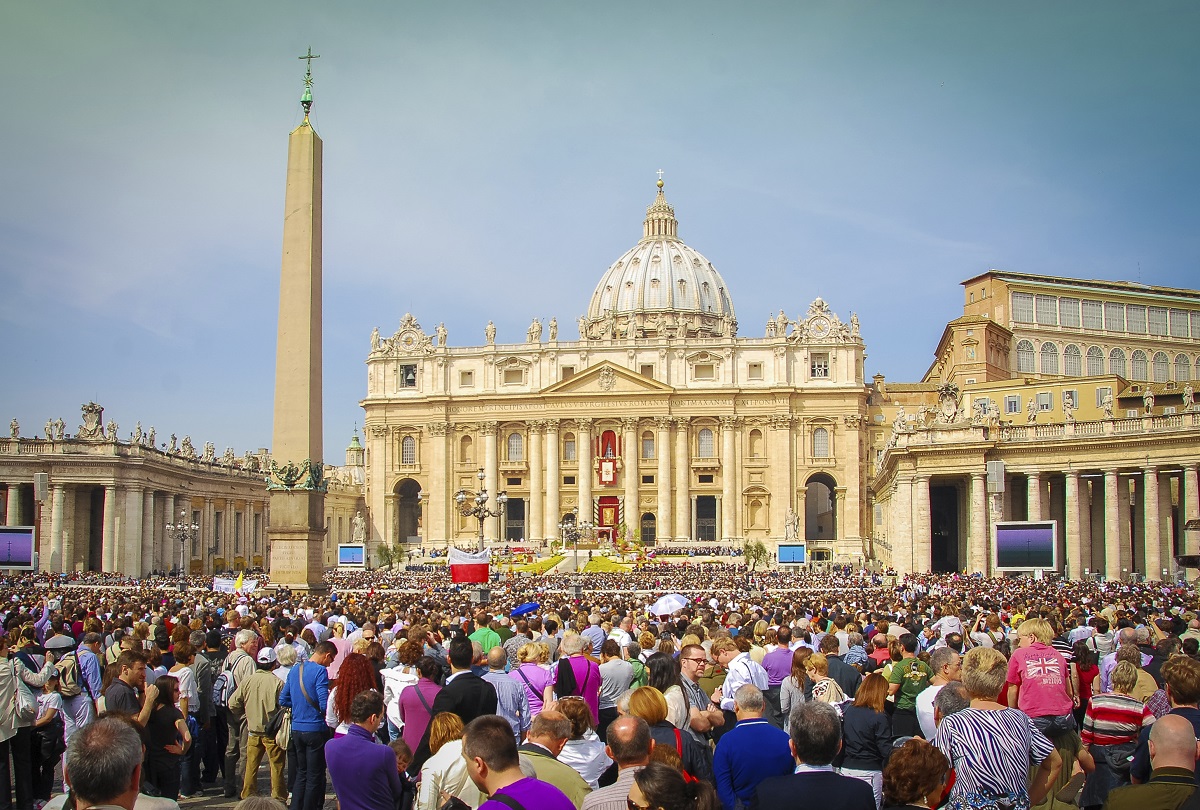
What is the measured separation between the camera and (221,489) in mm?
66062

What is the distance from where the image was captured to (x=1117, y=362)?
7256 cm

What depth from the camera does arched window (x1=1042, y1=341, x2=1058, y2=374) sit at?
72000 mm

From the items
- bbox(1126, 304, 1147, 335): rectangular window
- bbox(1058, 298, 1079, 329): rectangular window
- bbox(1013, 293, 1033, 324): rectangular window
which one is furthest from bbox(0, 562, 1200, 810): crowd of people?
bbox(1126, 304, 1147, 335): rectangular window

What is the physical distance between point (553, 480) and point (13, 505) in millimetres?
41090

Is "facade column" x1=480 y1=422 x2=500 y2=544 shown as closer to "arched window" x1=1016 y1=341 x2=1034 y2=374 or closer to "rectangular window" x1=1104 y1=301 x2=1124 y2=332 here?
"arched window" x1=1016 y1=341 x2=1034 y2=374

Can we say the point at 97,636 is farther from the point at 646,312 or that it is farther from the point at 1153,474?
the point at 646,312

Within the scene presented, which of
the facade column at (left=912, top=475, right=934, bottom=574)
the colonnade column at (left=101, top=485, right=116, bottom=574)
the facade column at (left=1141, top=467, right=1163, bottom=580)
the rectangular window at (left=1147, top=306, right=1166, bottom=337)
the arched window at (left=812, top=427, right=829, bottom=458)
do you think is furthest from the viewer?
the arched window at (left=812, top=427, right=829, bottom=458)

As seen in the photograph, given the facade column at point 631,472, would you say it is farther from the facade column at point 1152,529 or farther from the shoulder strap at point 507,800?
the shoulder strap at point 507,800

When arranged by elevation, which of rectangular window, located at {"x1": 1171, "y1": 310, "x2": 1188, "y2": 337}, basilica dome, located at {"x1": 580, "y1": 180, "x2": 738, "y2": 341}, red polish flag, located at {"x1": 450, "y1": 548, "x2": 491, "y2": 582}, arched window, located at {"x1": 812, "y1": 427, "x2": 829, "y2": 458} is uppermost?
basilica dome, located at {"x1": 580, "y1": 180, "x2": 738, "y2": 341}

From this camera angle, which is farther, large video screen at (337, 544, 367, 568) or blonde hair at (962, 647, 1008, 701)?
large video screen at (337, 544, 367, 568)

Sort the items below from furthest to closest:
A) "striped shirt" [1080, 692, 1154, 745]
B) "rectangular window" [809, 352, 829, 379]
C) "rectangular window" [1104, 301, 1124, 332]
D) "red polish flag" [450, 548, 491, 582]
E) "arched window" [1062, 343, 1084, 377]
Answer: "rectangular window" [809, 352, 829, 379] < "rectangular window" [1104, 301, 1124, 332] < "arched window" [1062, 343, 1084, 377] < "red polish flag" [450, 548, 491, 582] < "striped shirt" [1080, 692, 1154, 745]

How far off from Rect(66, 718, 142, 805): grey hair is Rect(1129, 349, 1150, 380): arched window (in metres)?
76.4

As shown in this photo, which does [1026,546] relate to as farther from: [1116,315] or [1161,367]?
[1161,367]

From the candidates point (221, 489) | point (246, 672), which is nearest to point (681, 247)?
point (221, 489)
